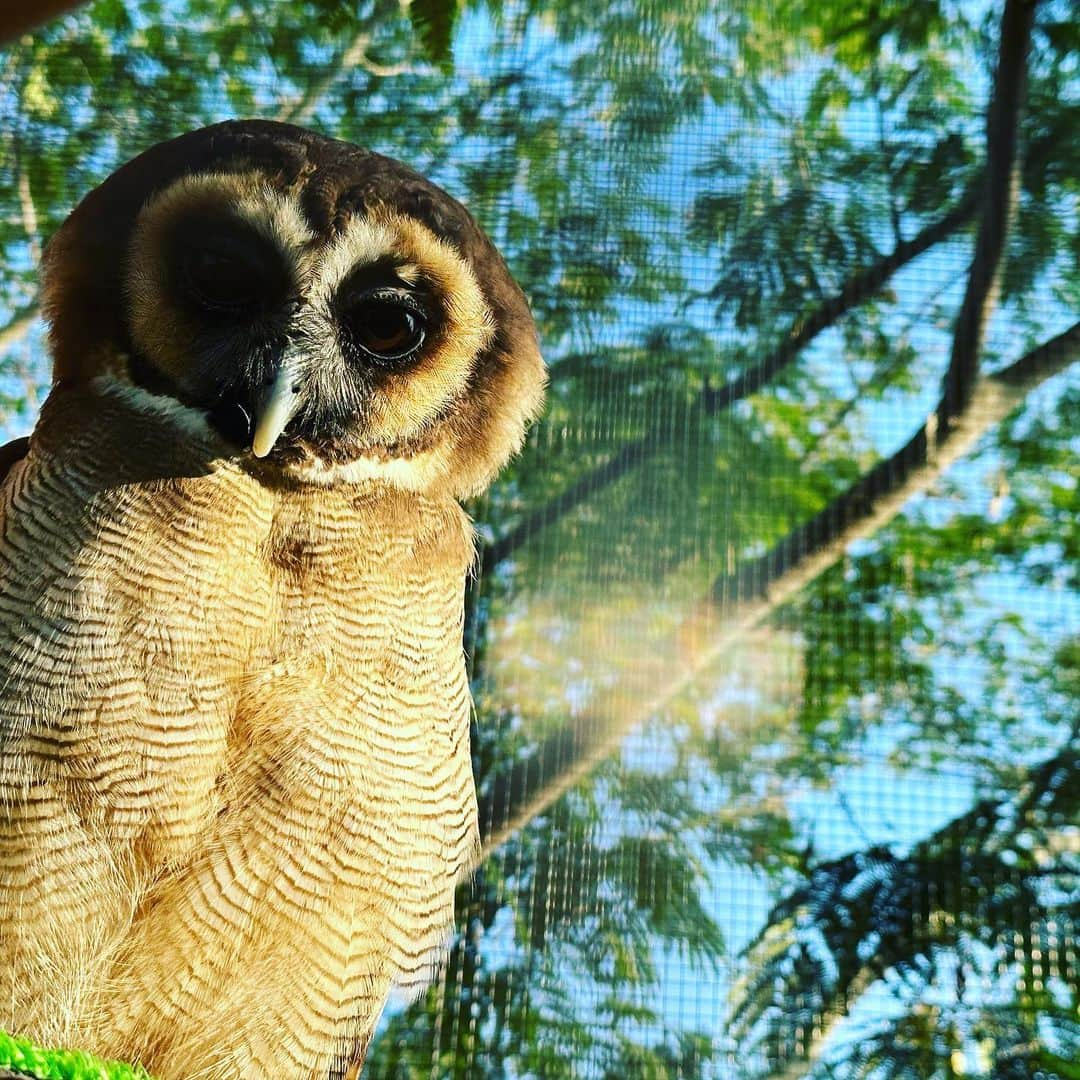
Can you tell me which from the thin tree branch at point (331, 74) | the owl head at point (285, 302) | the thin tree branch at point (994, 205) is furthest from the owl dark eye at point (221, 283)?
the thin tree branch at point (331, 74)

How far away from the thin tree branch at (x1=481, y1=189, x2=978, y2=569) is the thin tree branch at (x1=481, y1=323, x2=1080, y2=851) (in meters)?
0.25

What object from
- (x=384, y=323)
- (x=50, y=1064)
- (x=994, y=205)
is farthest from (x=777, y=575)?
(x=50, y=1064)

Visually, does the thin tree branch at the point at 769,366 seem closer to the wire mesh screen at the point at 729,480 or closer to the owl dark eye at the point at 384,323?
the wire mesh screen at the point at 729,480

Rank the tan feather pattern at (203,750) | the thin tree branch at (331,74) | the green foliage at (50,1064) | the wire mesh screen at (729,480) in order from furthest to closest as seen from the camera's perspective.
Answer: the thin tree branch at (331,74) → the wire mesh screen at (729,480) → the tan feather pattern at (203,750) → the green foliage at (50,1064)

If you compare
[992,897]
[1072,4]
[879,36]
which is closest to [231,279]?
[992,897]

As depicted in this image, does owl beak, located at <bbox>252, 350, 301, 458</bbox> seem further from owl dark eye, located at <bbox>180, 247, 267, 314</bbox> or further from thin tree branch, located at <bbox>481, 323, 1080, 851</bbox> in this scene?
thin tree branch, located at <bbox>481, 323, 1080, 851</bbox>

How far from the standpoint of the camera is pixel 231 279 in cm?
80

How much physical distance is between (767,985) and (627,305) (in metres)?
1.14

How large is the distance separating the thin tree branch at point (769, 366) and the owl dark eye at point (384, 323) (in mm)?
1039

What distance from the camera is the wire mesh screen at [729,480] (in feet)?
5.52

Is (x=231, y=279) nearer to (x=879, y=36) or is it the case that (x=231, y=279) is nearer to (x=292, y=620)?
(x=292, y=620)

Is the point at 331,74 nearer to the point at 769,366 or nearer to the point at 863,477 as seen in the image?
the point at 769,366

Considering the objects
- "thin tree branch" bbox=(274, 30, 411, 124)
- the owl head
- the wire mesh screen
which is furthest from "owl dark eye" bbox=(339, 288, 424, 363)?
"thin tree branch" bbox=(274, 30, 411, 124)

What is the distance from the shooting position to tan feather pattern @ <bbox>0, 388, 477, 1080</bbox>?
2.39ft
